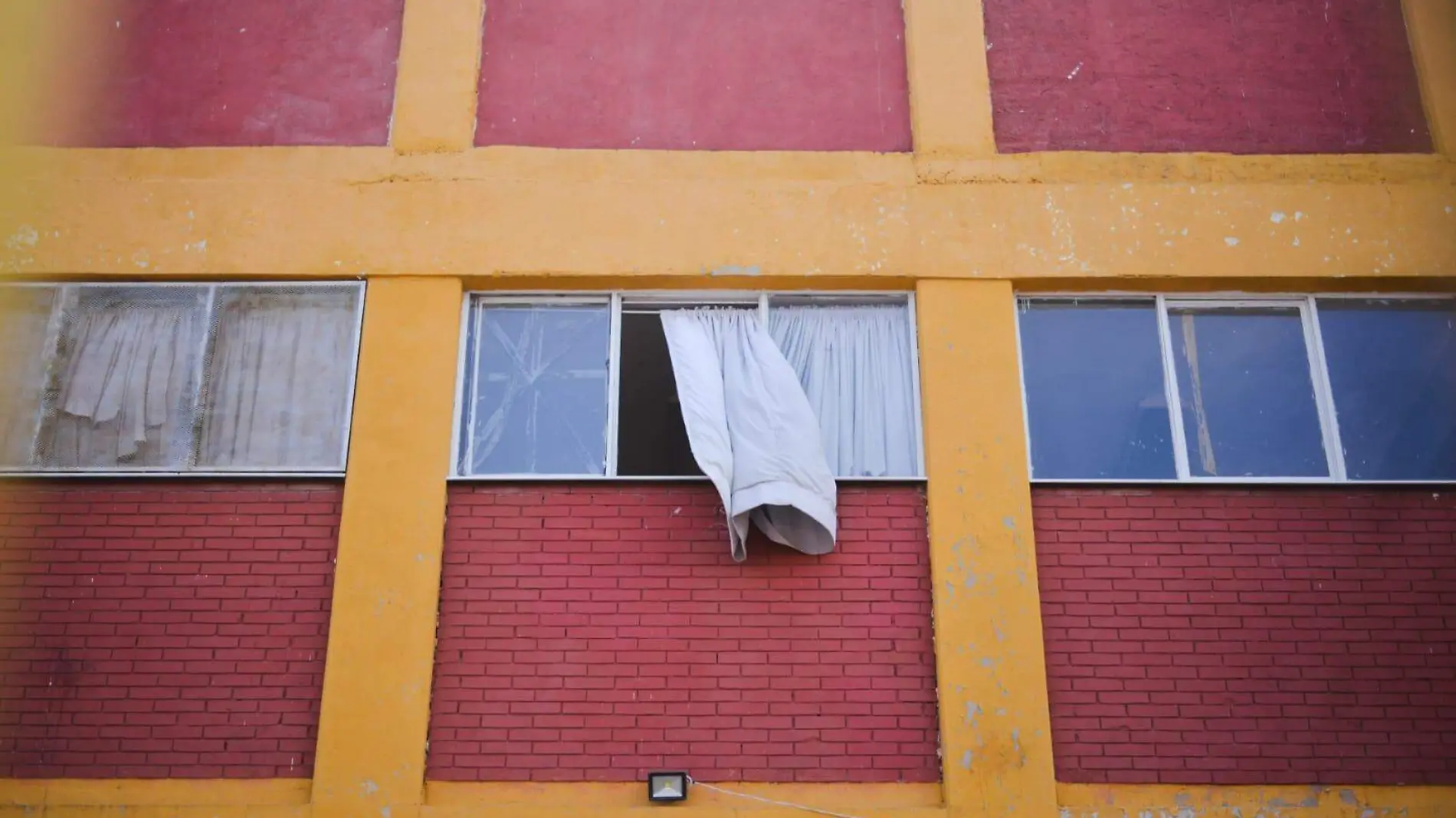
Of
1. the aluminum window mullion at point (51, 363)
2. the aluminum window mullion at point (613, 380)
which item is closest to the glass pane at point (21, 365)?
the aluminum window mullion at point (51, 363)

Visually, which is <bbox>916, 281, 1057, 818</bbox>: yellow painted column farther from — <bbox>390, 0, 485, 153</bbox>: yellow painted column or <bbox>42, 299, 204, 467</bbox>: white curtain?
<bbox>42, 299, 204, 467</bbox>: white curtain

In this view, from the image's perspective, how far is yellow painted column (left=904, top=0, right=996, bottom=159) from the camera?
28.7 feet

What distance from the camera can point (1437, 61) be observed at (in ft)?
29.5

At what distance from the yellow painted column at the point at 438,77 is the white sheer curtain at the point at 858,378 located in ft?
8.09

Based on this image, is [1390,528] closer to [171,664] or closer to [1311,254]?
[1311,254]

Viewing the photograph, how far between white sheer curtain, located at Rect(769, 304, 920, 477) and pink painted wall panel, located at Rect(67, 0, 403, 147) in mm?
3092

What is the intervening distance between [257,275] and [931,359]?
4292 mm

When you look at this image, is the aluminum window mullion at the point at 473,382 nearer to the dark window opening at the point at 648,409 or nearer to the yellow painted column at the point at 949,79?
the dark window opening at the point at 648,409

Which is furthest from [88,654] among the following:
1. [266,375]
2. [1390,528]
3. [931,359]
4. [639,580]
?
[1390,528]

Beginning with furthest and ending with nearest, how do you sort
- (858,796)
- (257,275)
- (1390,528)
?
1. (257,275)
2. (1390,528)
3. (858,796)

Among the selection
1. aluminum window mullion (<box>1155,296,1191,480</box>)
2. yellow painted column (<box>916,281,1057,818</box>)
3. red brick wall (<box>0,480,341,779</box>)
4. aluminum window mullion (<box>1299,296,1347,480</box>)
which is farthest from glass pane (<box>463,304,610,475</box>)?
aluminum window mullion (<box>1299,296,1347,480</box>)

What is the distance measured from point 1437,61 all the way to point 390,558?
7603mm

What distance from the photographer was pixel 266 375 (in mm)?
8375

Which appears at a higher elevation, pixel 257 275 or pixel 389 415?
pixel 257 275
